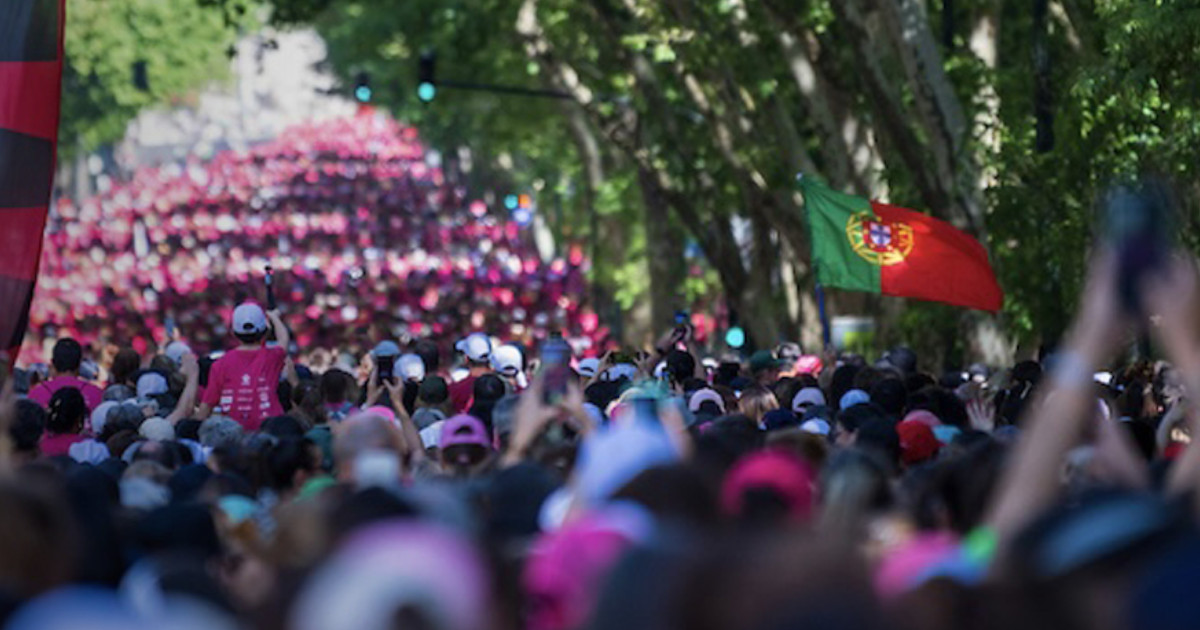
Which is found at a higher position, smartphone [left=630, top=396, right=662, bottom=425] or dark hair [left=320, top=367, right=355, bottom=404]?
dark hair [left=320, top=367, right=355, bottom=404]

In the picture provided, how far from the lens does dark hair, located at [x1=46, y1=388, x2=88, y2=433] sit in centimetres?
1416

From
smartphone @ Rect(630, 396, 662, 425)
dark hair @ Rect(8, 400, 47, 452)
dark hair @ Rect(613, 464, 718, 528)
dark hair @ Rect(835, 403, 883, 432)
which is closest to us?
dark hair @ Rect(613, 464, 718, 528)

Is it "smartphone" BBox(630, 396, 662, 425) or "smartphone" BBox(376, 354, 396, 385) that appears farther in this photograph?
"smartphone" BBox(376, 354, 396, 385)

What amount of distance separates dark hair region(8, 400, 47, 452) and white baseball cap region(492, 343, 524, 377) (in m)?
5.39

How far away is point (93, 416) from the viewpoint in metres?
15.7

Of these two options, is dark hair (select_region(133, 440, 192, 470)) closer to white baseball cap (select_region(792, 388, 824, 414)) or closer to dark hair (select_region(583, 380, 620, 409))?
dark hair (select_region(583, 380, 620, 409))

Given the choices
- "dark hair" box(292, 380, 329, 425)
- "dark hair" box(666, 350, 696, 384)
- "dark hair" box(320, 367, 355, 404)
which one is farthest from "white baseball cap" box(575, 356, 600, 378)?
"dark hair" box(320, 367, 355, 404)

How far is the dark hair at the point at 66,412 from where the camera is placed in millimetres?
14164

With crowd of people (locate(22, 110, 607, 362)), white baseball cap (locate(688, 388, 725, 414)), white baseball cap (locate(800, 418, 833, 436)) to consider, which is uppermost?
crowd of people (locate(22, 110, 607, 362))

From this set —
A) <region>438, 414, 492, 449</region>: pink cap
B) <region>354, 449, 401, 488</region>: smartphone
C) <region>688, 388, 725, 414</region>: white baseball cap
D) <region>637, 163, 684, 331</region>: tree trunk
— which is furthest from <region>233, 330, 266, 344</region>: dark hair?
<region>637, 163, 684, 331</region>: tree trunk

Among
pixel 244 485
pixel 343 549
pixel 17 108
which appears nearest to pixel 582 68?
pixel 17 108

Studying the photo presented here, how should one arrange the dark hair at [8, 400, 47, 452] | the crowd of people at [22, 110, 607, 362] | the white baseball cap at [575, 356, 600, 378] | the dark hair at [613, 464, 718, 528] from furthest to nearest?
the crowd of people at [22, 110, 607, 362] < the white baseball cap at [575, 356, 600, 378] < the dark hair at [8, 400, 47, 452] < the dark hair at [613, 464, 718, 528]

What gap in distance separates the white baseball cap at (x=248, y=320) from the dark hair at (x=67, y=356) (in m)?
1.38

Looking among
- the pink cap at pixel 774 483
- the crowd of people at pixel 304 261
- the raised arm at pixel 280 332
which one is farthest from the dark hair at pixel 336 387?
the crowd of people at pixel 304 261
